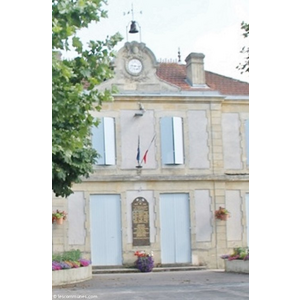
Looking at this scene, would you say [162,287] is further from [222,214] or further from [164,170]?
[164,170]

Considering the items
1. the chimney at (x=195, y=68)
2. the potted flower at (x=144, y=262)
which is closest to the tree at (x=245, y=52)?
the chimney at (x=195, y=68)

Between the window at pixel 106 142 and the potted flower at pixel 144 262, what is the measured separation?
640 mm

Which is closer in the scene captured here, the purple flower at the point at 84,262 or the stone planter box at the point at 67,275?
the stone planter box at the point at 67,275

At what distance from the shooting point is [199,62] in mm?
4434

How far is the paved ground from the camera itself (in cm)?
414

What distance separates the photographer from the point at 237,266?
4145 mm

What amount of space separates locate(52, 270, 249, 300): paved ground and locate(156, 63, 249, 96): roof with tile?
1180 mm

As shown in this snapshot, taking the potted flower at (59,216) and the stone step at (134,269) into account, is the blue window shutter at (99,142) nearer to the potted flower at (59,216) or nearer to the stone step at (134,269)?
the potted flower at (59,216)

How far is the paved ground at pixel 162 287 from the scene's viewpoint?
13.6 ft
